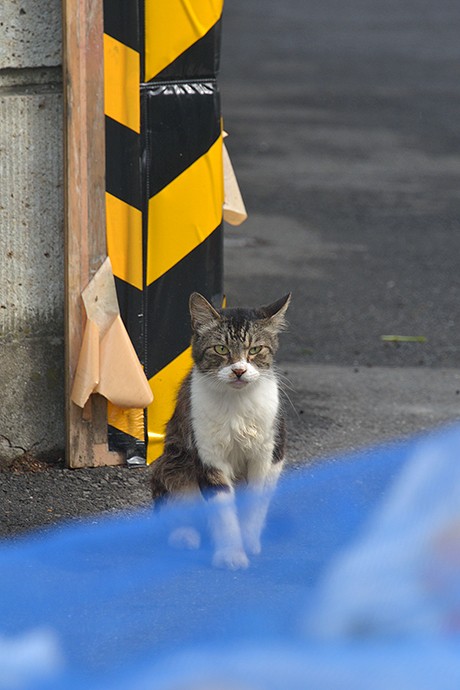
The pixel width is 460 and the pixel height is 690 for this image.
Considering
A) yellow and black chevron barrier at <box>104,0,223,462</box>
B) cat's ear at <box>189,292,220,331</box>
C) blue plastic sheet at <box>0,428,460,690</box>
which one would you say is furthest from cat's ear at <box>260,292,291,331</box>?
yellow and black chevron barrier at <box>104,0,223,462</box>

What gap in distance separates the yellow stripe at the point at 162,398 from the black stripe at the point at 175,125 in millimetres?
716

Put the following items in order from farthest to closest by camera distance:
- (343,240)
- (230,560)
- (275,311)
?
1. (343,240)
2. (275,311)
3. (230,560)

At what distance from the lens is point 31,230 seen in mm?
5074

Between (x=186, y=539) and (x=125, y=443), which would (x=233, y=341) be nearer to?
(x=186, y=539)

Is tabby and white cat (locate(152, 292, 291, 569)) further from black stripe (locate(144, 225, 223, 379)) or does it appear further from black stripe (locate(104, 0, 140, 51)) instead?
black stripe (locate(104, 0, 140, 51))

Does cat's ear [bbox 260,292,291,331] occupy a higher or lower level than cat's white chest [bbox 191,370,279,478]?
higher

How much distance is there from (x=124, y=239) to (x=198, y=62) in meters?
0.76

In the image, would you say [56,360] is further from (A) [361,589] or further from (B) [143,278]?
(A) [361,589]

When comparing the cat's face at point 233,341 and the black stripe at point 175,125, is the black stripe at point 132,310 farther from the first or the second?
the cat's face at point 233,341

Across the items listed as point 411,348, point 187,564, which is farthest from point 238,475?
point 411,348

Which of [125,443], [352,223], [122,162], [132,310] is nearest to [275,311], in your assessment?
[132,310]

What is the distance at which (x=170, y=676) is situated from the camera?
10.3 feet

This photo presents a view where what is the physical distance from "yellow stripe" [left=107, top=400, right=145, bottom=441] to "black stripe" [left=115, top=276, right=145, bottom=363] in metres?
0.22

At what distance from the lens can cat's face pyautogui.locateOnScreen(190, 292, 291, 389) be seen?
4.35 metres
